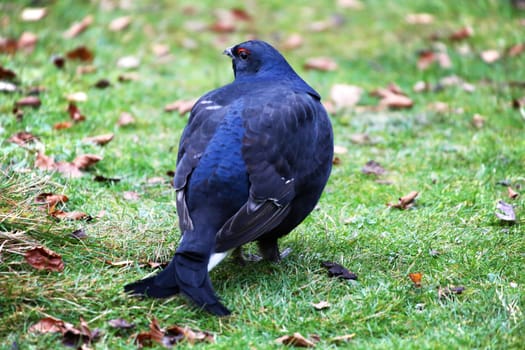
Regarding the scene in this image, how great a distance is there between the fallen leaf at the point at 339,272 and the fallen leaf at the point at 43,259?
1.48 metres

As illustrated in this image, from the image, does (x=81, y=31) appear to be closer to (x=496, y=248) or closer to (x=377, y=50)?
(x=377, y=50)

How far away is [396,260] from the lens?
185 inches

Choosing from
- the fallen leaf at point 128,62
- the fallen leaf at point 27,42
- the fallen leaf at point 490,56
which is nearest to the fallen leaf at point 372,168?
the fallen leaf at point 490,56

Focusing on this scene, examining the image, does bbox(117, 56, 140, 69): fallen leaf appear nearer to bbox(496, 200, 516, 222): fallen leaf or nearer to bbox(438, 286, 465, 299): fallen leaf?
bbox(496, 200, 516, 222): fallen leaf

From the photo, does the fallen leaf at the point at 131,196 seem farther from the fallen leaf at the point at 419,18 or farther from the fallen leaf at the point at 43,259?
the fallen leaf at the point at 419,18

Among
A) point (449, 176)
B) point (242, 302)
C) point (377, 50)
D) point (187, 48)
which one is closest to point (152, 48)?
point (187, 48)

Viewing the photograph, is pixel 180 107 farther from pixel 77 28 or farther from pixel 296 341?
pixel 296 341

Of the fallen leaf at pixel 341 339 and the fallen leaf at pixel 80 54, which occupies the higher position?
the fallen leaf at pixel 341 339

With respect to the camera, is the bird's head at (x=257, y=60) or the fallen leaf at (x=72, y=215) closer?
the fallen leaf at (x=72, y=215)

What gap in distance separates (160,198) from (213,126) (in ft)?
4.59

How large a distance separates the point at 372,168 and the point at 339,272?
78.2 inches

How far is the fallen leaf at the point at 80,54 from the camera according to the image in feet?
27.5

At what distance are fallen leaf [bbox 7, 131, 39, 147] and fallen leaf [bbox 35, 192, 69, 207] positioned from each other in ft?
2.72

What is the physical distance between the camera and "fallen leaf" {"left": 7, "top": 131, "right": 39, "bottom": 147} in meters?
5.97
